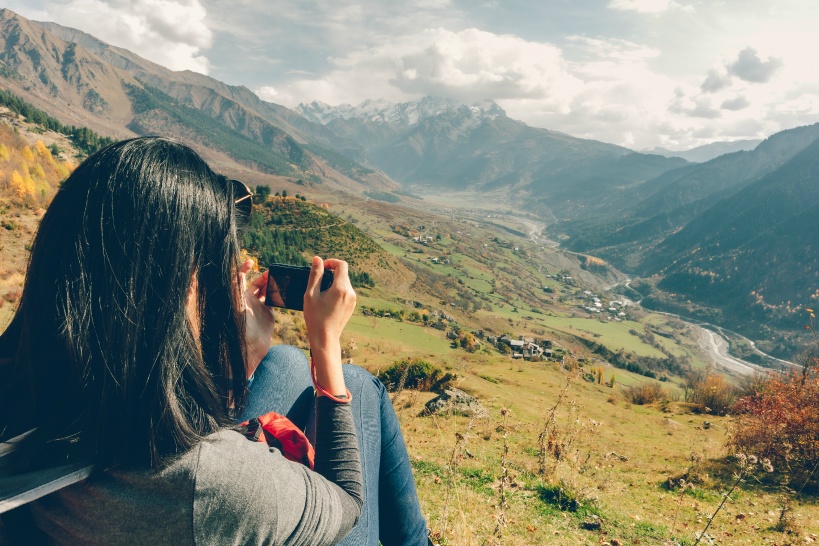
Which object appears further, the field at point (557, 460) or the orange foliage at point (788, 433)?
the orange foliage at point (788, 433)

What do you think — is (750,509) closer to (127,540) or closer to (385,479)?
(385,479)

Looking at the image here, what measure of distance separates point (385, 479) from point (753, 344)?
140865 millimetres

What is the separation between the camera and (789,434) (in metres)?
7.11

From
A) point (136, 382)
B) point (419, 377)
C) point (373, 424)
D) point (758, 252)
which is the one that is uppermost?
point (758, 252)

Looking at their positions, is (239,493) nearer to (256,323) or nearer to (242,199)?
(256,323)

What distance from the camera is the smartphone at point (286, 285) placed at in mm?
1670

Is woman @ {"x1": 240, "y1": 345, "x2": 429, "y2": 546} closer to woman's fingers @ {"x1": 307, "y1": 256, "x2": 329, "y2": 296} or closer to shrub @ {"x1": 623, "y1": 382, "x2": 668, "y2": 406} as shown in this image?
woman's fingers @ {"x1": 307, "y1": 256, "x2": 329, "y2": 296}

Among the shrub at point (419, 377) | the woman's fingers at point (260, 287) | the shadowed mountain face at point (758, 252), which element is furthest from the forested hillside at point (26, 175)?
the shadowed mountain face at point (758, 252)

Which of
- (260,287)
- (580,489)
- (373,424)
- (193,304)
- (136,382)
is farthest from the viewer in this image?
(580,489)

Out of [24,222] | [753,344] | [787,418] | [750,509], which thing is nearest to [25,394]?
[750,509]

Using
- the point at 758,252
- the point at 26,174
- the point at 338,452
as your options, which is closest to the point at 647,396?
the point at 338,452

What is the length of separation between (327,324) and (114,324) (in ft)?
2.02

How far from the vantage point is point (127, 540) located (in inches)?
41.5

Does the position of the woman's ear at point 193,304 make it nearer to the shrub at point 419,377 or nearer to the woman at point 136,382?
the woman at point 136,382
